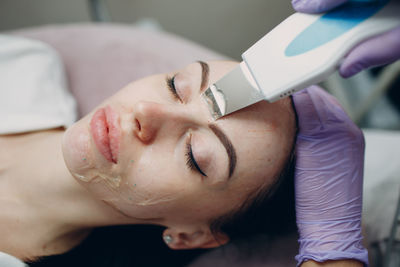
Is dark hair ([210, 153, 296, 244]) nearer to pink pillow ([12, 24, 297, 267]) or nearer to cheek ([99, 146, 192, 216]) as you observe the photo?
cheek ([99, 146, 192, 216])

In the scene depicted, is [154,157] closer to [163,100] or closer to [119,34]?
[163,100]

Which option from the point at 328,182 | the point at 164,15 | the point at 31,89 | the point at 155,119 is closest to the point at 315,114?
the point at 328,182

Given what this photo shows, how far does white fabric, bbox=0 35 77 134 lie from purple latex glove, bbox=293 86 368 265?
0.76 meters

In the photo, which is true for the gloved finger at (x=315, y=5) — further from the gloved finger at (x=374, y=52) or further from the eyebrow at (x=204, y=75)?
the eyebrow at (x=204, y=75)

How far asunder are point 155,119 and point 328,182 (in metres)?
0.43

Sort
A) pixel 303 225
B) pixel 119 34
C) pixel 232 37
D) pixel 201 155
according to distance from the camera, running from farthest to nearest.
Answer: pixel 232 37
pixel 119 34
pixel 303 225
pixel 201 155

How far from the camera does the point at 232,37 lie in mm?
1937

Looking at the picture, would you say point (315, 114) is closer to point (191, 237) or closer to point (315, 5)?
point (315, 5)

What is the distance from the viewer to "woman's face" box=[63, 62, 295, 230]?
0.72 m

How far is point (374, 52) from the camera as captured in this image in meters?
0.58

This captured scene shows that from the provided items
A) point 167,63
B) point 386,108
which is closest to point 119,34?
point 167,63

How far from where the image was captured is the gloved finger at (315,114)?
79 cm

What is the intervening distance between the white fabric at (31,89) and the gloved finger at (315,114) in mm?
742

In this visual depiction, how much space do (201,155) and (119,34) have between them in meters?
0.91
